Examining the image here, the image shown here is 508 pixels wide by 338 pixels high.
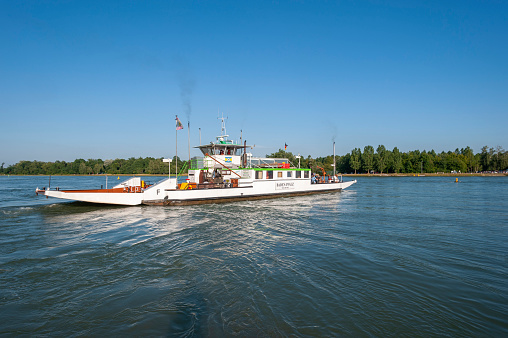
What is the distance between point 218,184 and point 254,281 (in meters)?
17.6

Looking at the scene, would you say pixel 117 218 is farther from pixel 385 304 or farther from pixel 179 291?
pixel 385 304

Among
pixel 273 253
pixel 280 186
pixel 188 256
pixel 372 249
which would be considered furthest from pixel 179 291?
pixel 280 186

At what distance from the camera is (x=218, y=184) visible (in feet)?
79.2

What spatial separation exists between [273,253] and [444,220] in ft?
39.1

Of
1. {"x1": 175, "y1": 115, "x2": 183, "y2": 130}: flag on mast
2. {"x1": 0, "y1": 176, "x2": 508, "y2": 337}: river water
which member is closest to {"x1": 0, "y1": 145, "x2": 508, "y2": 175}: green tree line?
{"x1": 175, "y1": 115, "x2": 183, "y2": 130}: flag on mast

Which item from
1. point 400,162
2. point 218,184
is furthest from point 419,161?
point 218,184

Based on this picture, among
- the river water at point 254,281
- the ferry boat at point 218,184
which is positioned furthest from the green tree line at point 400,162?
the river water at point 254,281

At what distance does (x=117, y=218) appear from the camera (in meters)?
16.2

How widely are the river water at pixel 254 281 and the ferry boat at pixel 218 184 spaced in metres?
7.40

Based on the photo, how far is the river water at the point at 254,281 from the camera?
16.1 ft

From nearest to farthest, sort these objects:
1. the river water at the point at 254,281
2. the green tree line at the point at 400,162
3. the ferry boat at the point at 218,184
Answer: the river water at the point at 254,281
the ferry boat at the point at 218,184
the green tree line at the point at 400,162

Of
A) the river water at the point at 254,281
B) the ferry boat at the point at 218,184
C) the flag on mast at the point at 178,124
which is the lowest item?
the river water at the point at 254,281

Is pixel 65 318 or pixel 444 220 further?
pixel 444 220

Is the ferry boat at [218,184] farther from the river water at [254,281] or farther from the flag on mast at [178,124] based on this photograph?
the river water at [254,281]
